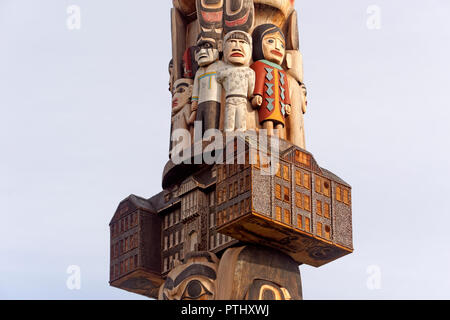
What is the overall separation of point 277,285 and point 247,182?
2.73 meters

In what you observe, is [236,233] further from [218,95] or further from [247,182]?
[218,95]

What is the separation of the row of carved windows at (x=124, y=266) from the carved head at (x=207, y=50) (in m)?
5.44

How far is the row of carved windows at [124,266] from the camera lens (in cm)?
3344

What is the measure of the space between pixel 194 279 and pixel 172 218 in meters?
2.80

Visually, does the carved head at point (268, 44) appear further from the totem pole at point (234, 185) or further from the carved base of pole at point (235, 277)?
the carved base of pole at point (235, 277)

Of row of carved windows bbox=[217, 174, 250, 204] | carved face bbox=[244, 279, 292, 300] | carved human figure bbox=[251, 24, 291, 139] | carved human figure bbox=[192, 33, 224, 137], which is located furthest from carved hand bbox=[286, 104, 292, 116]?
carved face bbox=[244, 279, 292, 300]

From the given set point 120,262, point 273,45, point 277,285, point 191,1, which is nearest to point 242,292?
point 277,285

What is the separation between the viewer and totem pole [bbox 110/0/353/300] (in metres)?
31.1

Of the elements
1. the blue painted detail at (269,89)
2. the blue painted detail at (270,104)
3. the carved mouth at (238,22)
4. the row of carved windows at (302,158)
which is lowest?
the row of carved windows at (302,158)

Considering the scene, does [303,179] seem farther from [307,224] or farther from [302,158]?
[307,224]

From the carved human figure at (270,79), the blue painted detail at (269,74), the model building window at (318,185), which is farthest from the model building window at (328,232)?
the blue painted detail at (269,74)

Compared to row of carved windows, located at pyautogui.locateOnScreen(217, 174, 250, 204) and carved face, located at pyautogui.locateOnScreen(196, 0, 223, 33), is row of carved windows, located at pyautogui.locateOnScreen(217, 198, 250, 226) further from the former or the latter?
carved face, located at pyautogui.locateOnScreen(196, 0, 223, 33)

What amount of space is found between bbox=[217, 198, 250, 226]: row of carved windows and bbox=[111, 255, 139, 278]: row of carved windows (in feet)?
10.7

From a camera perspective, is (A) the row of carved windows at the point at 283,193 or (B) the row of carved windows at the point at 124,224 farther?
(B) the row of carved windows at the point at 124,224
